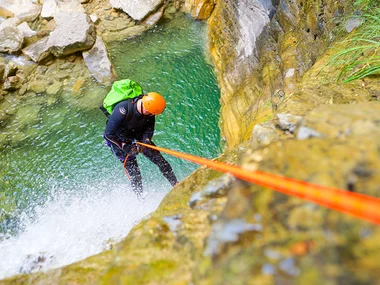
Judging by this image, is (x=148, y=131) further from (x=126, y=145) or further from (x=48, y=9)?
(x=48, y=9)

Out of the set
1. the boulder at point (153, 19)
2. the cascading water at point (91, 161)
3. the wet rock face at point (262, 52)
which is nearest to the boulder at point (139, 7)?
the boulder at point (153, 19)

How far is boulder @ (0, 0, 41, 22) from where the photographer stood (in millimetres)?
10695

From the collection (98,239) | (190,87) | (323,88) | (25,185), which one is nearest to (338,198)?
(323,88)

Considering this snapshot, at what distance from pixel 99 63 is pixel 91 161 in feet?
11.0

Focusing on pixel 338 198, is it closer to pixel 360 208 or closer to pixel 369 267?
pixel 360 208

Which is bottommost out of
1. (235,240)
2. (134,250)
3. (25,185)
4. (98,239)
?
(25,185)

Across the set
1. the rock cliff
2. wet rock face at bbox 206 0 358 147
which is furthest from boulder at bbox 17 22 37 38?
the rock cliff

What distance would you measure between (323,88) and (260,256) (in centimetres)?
290

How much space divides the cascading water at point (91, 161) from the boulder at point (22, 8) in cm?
356

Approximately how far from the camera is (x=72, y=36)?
884 cm

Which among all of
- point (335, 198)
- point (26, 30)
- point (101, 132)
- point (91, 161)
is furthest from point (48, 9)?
point (335, 198)

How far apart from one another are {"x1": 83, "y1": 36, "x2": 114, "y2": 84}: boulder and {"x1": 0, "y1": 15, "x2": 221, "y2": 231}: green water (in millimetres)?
389

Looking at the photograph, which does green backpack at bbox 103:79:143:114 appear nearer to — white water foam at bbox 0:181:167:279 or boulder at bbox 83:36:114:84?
white water foam at bbox 0:181:167:279

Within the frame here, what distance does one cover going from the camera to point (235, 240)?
1.40 metres
